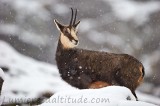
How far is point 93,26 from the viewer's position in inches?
210

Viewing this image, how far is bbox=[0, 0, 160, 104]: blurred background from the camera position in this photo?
5.17 m

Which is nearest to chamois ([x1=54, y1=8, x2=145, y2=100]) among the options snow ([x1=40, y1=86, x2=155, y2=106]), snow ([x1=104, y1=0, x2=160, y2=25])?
snow ([x1=40, y1=86, x2=155, y2=106])

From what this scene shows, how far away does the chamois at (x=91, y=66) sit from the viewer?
496cm

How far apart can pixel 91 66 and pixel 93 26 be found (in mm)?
596

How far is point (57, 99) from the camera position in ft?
14.6

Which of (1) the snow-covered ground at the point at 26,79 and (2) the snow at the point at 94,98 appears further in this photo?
(1) the snow-covered ground at the point at 26,79

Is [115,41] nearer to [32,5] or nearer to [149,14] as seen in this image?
[149,14]

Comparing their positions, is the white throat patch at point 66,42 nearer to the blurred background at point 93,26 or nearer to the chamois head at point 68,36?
the chamois head at point 68,36

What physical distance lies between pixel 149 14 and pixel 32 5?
4.98 feet

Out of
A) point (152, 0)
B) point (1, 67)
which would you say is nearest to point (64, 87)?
point (1, 67)

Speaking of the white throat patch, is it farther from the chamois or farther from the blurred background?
the blurred background

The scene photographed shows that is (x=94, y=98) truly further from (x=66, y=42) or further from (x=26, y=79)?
(x=26, y=79)

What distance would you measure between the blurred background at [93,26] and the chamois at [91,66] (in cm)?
11

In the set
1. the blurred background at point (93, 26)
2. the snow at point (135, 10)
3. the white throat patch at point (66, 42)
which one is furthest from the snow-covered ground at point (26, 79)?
the snow at point (135, 10)
